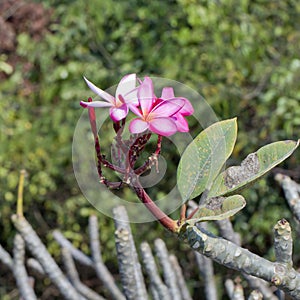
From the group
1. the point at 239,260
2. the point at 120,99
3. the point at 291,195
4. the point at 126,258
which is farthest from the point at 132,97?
the point at 291,195

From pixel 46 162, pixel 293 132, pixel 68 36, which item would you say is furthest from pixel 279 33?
pixel 46 162

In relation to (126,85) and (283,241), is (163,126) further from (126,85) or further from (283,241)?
(283,241)

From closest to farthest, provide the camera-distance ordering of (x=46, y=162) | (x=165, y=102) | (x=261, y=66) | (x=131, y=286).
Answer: (x=165, y=102)
(x=131, y=286)
(x=261, y=66)
(x=46, y=162)

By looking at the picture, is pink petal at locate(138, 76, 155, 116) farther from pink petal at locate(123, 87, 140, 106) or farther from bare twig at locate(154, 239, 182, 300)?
bare twig at locate(154, 239, 182, 300)

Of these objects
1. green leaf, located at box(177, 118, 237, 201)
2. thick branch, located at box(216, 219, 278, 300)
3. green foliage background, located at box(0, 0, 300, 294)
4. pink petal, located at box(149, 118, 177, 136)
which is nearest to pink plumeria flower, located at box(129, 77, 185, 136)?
pink petal, located at box(149, 118, 177, 136)

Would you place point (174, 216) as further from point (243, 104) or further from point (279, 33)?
point (279, 33)
